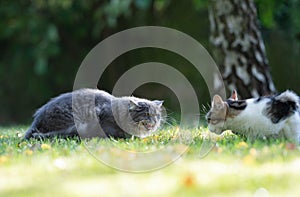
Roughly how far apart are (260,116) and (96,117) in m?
1.61

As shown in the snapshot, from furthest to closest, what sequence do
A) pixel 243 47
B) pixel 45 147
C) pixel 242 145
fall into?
pixel 243 47, pixel 45 147, pixel 242 145

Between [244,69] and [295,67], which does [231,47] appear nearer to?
[244,69]

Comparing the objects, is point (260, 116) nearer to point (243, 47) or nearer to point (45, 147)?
point (45, 147)

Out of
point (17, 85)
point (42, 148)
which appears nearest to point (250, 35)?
point (42, 148)

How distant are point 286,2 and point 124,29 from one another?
4.48 m

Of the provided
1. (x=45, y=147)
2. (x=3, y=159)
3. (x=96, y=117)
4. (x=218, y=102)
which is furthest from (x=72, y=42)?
(x=3, y=159)

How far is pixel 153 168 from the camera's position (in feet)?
11.6

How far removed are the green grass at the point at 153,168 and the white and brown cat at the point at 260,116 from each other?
213mm

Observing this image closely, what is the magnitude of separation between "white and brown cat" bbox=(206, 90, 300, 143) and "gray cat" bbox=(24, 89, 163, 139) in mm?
663

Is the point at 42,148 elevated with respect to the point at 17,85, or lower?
elevated

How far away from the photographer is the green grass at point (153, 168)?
3.05m

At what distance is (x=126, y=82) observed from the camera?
10445 millimetres

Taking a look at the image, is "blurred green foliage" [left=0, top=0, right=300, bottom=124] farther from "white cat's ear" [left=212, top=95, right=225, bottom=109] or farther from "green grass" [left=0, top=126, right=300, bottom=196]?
"green grass" [left=0, top=126, right=300, bottom=196]

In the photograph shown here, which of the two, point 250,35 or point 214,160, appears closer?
point 214,160
